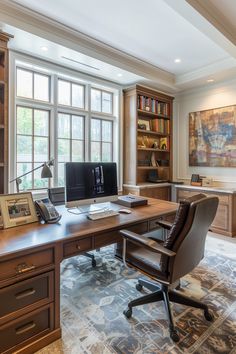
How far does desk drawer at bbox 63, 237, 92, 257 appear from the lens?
59.5 inches

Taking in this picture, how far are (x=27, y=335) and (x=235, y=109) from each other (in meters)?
4.22

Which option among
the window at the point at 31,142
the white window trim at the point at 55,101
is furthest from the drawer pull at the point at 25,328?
the window at the point at 31,142

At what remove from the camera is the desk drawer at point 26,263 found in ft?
4.16

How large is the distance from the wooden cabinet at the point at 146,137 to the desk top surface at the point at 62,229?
2042mm

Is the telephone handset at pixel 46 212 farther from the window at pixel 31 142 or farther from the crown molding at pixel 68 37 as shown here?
the crown molding at pixel 68 37

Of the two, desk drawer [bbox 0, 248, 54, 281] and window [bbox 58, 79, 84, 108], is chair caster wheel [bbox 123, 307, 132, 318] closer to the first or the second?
desk drawer [bbox 0, 248, 54, 281]

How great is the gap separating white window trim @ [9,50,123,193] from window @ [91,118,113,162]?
95 millimetres

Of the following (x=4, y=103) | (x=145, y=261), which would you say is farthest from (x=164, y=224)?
(x=4, y=103)

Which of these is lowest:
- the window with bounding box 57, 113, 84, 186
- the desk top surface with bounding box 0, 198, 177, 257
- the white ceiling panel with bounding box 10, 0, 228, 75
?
the desk top surface with bounding box 0, 198, 177, 257

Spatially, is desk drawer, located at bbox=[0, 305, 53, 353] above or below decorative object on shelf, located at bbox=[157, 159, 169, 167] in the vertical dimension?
below

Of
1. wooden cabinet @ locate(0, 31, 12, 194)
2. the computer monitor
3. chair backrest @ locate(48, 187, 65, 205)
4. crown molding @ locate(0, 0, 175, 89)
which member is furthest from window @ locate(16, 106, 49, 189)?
the computer monitor

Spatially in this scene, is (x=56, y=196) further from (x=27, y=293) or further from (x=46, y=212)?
(x=27, y=293)

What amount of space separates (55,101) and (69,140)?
2.02 feet

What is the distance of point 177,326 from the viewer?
1.67 metres
